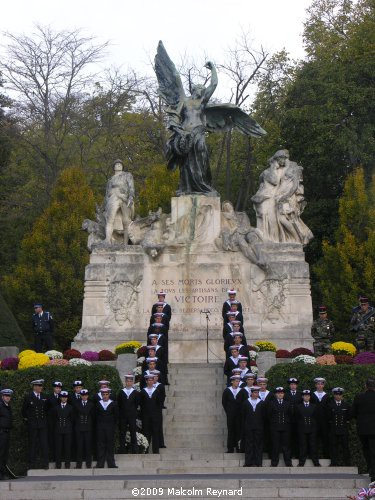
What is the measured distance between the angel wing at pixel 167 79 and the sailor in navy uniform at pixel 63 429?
13.8 metres

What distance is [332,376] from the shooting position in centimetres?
1967

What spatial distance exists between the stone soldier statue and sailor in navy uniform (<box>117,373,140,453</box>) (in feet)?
35.0

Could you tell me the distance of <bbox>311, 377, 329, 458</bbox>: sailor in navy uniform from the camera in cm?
1888

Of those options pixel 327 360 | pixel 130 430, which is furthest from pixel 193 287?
pixel 130 430

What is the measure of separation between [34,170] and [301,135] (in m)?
13.8

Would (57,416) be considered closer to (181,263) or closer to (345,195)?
(181,263)

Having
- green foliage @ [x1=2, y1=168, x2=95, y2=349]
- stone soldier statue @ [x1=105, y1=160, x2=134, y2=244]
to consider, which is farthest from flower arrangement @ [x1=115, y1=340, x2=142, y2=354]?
green foliage @ [x1=2, y1=168, x2=95, y2=349]

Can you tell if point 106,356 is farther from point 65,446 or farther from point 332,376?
point 332,376

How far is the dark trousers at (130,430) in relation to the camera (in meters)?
19.6

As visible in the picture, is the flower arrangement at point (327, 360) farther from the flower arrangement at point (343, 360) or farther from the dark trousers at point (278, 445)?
the dark trousers at point (278, 445)

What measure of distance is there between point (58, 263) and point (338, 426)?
84.9 ft

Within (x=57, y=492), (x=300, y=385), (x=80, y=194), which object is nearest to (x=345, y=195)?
(x=80, y=194)

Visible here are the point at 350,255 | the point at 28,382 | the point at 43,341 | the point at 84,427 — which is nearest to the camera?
the point at 84,427

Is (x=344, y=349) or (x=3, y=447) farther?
(x=344, y=349)
